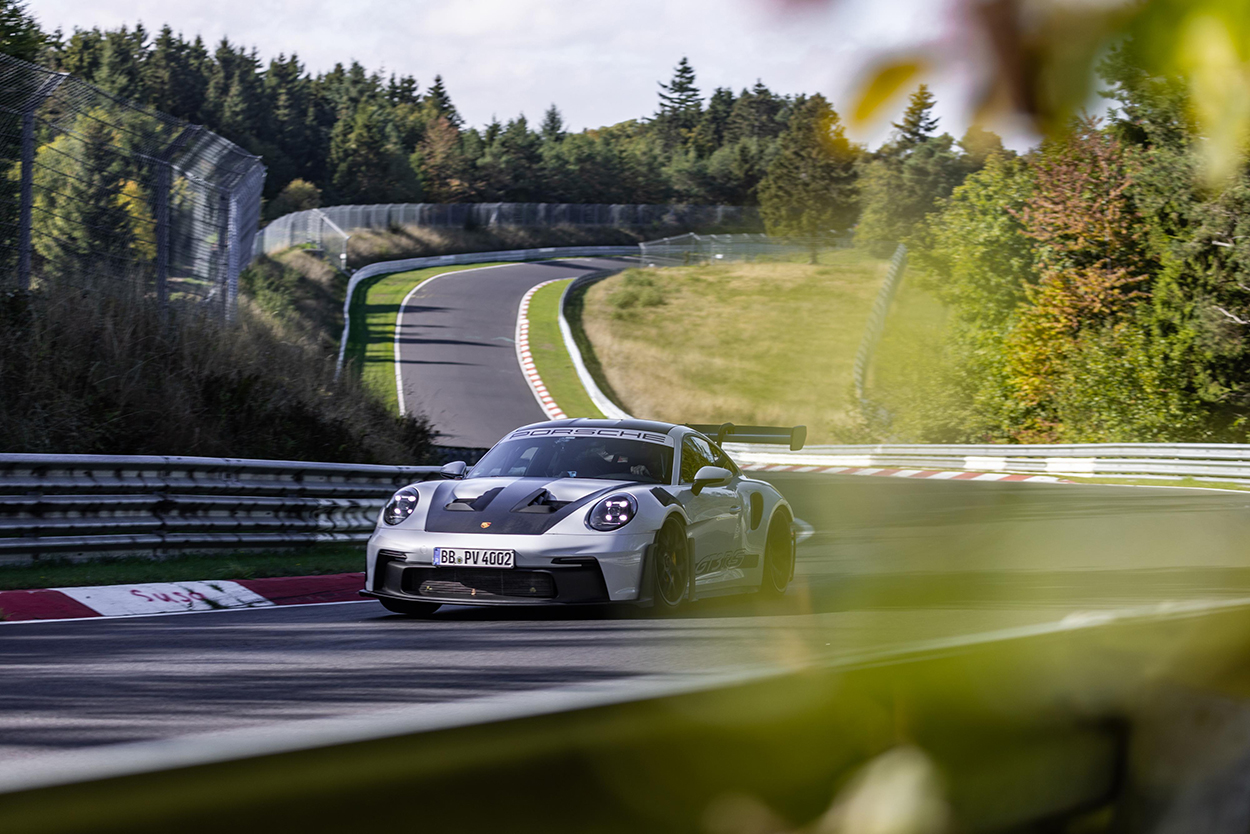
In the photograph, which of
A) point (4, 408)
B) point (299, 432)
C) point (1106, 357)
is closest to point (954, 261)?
point (4, 408)

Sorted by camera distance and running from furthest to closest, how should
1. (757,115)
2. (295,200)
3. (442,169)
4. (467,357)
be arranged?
(442,169), (295,200), (467,357), (757,115)

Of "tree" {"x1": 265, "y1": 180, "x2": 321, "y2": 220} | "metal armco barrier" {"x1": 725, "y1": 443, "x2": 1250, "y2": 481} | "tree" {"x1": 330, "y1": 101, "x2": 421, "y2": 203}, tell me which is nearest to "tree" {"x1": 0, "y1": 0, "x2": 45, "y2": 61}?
"metal armco barrier" {"x1": 725, "y1": 443, "x2": 1250, "y2": 481}

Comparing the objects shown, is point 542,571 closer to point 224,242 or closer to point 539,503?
point 539,503

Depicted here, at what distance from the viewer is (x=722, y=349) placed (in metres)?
53.8

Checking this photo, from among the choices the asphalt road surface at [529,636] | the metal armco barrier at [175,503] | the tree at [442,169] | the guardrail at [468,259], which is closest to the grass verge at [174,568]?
the metal armco barrier at [175,503]

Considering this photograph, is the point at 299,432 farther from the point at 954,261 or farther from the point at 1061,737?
the point at 1061,737

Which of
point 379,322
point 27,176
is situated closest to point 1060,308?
point 379,322

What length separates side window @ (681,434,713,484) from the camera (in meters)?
9.66

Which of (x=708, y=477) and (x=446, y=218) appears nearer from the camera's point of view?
(x=708, y=477)

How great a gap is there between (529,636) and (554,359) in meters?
41.5

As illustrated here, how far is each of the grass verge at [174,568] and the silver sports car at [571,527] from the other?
2.16 metres

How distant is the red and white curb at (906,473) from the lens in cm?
2982

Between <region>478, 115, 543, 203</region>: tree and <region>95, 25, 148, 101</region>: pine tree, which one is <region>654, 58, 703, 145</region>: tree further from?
<region>478, 115, 543, 203</region>: tree

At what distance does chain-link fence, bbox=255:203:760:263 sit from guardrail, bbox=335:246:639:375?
93.4 inches
